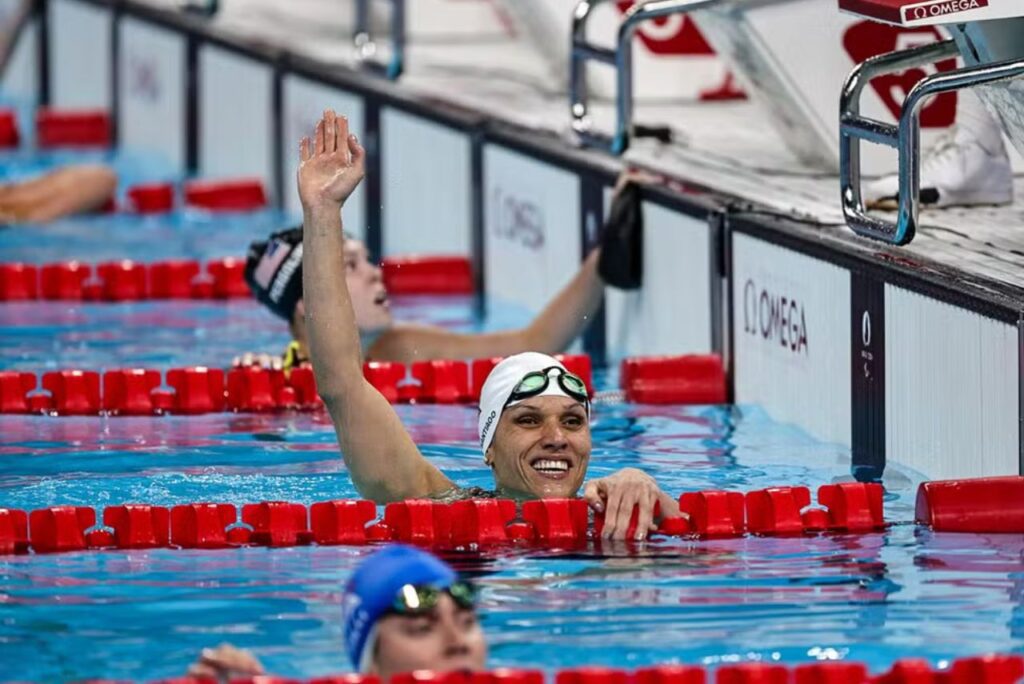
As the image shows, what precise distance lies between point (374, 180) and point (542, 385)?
201 inches

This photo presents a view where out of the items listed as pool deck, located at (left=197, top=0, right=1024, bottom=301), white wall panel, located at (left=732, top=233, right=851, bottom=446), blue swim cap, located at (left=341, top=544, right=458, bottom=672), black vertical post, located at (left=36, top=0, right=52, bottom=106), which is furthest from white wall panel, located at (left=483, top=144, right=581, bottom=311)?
black vertical post, located at (left=36, top=0, right=52, bottom=106)

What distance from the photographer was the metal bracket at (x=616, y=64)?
7.16 metres

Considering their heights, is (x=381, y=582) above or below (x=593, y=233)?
below

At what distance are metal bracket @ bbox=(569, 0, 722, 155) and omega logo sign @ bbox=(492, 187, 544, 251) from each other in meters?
0.46

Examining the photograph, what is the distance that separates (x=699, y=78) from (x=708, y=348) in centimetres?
241

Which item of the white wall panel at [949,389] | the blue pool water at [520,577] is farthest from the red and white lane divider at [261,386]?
the white wall panel at [949,389]

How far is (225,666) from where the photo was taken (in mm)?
3725

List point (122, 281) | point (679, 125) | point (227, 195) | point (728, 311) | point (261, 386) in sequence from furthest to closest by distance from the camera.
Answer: point (227, 195), point (679, 125), point (122, 281), point (728, 311), point (261, 386)

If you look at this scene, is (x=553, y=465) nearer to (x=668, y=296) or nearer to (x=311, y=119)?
(x=668, y=296)

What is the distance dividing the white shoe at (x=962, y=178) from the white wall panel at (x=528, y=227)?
168 centimetres

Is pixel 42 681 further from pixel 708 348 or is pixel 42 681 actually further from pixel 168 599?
pixel 708 348

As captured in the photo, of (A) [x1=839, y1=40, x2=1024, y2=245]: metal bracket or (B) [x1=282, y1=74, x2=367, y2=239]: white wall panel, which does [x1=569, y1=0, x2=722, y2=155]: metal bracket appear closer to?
(A) [x1=839, y1=40, x2=1024, y2=245]: metal bracket

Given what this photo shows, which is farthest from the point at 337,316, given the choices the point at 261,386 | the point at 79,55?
the point at 79,55

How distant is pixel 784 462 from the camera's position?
6.00 meters
